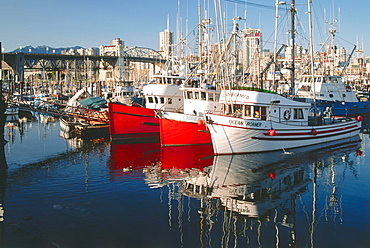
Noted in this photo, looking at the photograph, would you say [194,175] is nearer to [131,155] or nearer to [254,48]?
[131,155]

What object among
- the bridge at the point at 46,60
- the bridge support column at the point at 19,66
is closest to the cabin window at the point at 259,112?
the bridge at the point at 46,60

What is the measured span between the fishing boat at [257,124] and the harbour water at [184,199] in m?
0.86

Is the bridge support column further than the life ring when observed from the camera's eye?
Yes

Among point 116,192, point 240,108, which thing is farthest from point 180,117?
point 116,192

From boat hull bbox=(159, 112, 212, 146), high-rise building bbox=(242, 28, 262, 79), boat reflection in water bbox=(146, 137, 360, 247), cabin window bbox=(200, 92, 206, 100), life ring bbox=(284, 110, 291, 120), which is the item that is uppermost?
high-rise building bbox=(242, 28, 262, 79)

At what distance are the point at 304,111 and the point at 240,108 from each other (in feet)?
17.8

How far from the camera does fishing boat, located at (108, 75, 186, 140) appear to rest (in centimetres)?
3372

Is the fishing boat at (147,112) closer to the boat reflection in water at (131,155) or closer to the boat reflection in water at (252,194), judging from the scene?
the boat reflection in water at (131,155)

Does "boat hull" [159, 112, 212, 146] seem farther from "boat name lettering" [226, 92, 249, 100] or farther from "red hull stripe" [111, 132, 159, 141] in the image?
"red hull stripe" [111, 132, 159, 141]

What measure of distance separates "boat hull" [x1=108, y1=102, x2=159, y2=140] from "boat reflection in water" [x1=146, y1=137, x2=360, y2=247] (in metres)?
8.19

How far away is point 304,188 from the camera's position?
17.8 meters

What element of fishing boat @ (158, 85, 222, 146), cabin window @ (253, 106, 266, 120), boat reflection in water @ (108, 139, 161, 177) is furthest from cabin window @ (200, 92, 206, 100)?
boat reflection in water @ (108, 139, 161, 177)

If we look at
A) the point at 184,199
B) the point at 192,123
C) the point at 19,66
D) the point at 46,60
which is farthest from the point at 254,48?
the point at 46,60

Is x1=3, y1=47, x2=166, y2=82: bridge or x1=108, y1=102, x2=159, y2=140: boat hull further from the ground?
x1=3, y1=47, x2=166, y2=82: bridge
